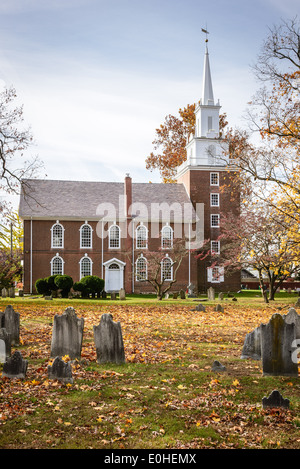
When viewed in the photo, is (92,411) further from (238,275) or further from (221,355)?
(238,275)

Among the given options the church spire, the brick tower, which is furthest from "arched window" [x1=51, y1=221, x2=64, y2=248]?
the church spire

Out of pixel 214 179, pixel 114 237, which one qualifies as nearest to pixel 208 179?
pixel 214 179

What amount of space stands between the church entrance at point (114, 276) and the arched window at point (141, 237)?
2621 mm

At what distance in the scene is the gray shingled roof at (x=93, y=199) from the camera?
143 feet

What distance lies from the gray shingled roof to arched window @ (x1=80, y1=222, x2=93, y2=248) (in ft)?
2.86

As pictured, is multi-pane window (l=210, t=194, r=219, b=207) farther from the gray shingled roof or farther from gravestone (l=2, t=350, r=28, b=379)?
gravestone (l=2, t=350, r=28, b=379)

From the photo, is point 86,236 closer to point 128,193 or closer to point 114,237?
point 114,237

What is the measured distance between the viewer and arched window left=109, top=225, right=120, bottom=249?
146 ft

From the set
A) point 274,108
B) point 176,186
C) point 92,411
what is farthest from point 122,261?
point 92,411

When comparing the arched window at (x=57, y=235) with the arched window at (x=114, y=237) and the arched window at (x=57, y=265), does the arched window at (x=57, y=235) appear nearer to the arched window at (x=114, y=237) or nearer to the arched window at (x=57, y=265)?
the arched window at (x=57, y=265)

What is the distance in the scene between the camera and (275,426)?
632 centimetres

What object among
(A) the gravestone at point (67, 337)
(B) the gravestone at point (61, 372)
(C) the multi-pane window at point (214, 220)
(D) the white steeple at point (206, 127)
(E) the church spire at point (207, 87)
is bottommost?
(B) the gravestone at point (61, 372)

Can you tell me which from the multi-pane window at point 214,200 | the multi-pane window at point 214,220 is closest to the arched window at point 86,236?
the multi-pane window at point 214,220

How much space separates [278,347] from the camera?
8.73 m
